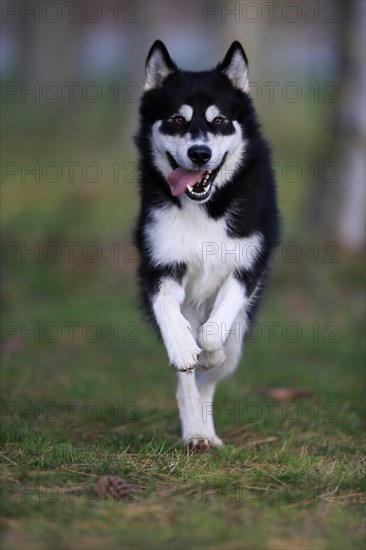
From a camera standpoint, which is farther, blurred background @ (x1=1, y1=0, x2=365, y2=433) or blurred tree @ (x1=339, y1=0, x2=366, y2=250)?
blurred tree @ (x1=339, y1=0, x2=366, y2=250)

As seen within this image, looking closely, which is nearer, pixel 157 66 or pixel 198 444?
pixel 198 444

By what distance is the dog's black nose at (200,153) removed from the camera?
495cm

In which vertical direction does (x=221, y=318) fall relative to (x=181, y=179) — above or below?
below

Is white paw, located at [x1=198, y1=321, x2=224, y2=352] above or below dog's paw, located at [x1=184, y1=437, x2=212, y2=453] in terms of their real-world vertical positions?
above

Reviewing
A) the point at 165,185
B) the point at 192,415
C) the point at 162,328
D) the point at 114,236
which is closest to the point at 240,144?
the point at 165,185

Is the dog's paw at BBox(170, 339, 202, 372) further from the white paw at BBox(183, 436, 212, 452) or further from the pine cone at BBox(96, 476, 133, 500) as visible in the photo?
the pine cone at BBox(96, 476, 133, 500)

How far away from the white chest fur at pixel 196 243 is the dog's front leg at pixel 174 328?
0.16m

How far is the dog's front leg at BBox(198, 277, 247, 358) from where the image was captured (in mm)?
4871

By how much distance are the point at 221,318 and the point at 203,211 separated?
0.63m

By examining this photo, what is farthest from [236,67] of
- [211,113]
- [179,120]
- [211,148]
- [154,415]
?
[154,415]

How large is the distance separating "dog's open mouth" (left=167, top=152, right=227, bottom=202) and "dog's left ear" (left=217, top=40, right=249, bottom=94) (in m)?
0.55

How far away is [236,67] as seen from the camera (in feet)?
17.6

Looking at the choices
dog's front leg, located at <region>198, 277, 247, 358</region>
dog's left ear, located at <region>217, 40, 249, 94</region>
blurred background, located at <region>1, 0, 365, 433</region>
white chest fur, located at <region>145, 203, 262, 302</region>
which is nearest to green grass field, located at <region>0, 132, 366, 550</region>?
blurred background, located at <region>1, 0, 365, 433</region>

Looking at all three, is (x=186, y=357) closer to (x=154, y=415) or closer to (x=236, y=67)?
(x=154, y=415)
